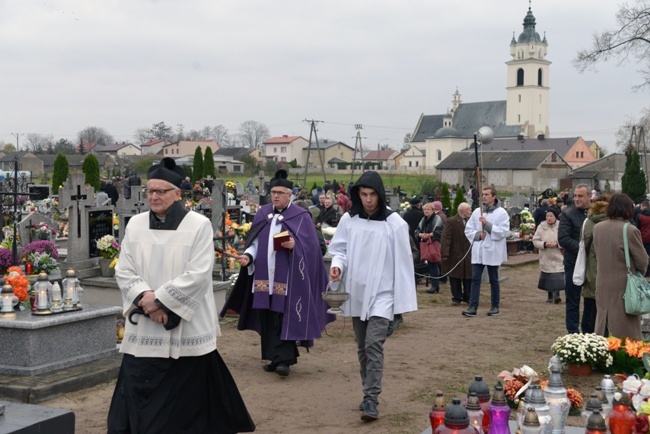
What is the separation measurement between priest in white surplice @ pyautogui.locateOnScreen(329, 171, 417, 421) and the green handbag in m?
2.57

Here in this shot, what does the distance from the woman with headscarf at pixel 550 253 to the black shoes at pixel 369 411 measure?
21.8 ft

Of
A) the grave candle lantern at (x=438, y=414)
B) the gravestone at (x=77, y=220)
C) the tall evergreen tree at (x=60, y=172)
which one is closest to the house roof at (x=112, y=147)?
the tall evergreen tree at (x=60, y=172)

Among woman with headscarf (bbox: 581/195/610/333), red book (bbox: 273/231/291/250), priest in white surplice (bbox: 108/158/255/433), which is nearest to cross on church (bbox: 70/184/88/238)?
red book (bbox: 273/231/291/250)

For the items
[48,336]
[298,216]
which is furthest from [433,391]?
[48,336]

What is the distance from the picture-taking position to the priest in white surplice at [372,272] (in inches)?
266

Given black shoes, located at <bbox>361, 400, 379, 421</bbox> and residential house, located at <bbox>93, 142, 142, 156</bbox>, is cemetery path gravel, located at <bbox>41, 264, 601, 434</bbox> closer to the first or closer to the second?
black shoes, located at <bbox>361, 400, 379, 421</bbox>

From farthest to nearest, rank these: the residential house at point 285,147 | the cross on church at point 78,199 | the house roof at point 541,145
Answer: the residential house at point 285,147 → the house roof at point 541,145 → the cross on church at point 78,199

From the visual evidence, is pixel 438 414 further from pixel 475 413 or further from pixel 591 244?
pixel 591 244

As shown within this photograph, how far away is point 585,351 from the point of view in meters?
8.16

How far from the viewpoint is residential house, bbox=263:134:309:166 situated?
426 ft

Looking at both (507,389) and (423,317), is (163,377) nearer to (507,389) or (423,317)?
(507,389)

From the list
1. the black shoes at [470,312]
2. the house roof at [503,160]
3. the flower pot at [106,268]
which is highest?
the house roof at [503,160]

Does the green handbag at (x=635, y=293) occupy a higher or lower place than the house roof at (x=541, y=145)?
lower

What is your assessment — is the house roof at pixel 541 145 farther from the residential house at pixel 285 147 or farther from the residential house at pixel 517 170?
the residential house at pixel 285 147
